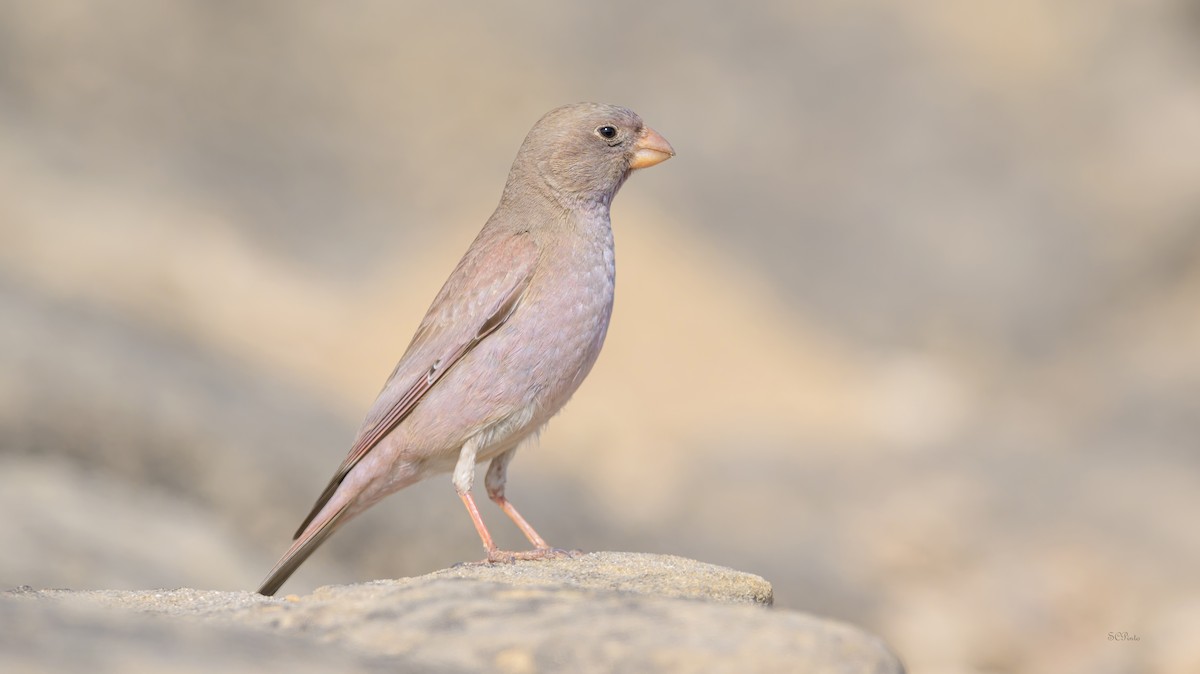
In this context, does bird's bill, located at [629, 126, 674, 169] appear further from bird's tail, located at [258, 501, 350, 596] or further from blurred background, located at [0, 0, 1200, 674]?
blurred background, located at [0, 0, 1200, 674]

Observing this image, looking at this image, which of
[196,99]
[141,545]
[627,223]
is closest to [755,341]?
[627,223]

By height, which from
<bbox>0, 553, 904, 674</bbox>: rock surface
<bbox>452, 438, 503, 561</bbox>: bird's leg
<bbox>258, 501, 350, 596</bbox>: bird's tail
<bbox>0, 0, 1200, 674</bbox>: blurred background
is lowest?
<bbox>0, 553, 904, 674</bbox>: rock surface

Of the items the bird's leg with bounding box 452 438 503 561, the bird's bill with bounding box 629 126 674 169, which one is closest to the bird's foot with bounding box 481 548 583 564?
the bird's leg with bounding box 452 438 503 561

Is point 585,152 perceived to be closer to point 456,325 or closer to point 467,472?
point 456,325

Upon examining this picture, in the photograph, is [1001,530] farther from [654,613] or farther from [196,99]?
[196,99]

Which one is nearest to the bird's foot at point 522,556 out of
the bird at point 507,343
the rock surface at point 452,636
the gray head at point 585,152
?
the bird at point 507,343

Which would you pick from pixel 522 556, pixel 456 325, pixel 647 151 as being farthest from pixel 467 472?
pixel 647 151
